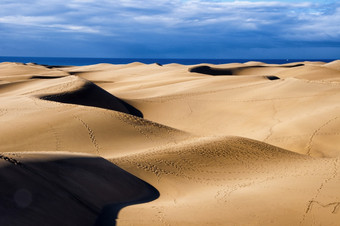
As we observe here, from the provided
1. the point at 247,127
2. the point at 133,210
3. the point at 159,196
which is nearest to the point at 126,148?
the point at 159,196

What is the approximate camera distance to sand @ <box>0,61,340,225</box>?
643 cm

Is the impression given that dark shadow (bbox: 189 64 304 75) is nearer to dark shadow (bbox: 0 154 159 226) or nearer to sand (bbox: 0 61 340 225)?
sand (bbox: 0 61 340 225)

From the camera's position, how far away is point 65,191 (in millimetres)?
6516

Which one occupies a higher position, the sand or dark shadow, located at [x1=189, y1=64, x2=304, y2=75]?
dark shadow, located at [x1=189, y1=64, x2=304, y2=75]

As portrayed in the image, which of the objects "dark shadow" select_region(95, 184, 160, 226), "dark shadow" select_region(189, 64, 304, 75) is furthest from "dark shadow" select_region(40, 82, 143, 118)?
"dark shadow" select_region(189, 64, 304, 75)

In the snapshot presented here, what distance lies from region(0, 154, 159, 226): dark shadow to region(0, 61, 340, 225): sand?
0.9 inches

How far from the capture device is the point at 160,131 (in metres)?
13.9

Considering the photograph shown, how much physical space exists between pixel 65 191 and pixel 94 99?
47.1 feet

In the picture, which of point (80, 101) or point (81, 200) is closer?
point (81, 200)

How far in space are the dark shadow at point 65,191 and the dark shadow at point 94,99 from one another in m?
11.4

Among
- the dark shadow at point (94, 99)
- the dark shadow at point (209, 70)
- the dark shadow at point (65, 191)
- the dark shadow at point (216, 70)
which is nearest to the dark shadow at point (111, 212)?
the dark shadow at point (65, 191)

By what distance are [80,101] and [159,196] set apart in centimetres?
1256

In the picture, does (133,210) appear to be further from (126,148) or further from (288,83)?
(288,83)

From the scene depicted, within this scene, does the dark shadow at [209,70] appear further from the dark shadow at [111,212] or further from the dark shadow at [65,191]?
the dark shadow at [111,212]
